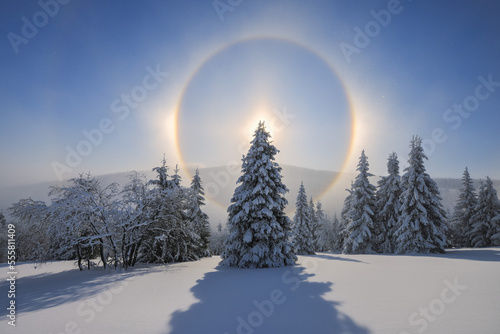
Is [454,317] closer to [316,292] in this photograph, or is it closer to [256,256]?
[316,292]

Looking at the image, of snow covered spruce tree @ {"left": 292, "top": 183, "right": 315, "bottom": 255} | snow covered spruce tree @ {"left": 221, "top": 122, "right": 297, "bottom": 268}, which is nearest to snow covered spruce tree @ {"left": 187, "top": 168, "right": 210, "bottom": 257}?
snow covered spruce tree @ {"left": 221, "top": 122, "right": 297, "bottom": 268}

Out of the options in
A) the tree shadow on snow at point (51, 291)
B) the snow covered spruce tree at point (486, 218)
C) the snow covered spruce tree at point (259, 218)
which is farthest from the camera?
the snow covered spruce tree at point (486, 218)

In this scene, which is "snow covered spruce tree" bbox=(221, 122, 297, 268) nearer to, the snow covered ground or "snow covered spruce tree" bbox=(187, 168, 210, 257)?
the snow covered ground

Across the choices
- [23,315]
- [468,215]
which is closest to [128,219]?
[23,315]

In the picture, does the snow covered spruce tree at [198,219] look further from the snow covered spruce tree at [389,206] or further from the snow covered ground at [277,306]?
the snow covered spruce tree at [389,206]

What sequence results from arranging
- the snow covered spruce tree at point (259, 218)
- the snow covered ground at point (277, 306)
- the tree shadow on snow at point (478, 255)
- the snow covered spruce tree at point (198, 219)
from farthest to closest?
the snow covered spruce tree at point (198, 219)
the snow covered spruce tree at point (259, 218)
the tree shadow on snow at point (478, 255)
the snow covered ground at point (277, 306)

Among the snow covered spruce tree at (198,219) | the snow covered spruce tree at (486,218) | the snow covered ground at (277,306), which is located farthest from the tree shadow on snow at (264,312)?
the snow covered spruce tree at (486,218)
